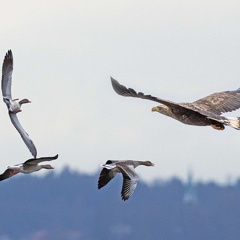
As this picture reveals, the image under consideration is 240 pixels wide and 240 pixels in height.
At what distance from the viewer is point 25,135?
631 inches

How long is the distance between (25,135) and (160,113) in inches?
88.2

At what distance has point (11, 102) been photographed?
1639 cm

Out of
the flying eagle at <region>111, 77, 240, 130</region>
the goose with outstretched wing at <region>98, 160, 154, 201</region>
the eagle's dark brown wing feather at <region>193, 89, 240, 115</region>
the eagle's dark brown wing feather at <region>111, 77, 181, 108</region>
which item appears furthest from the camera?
the eagle's dark brown wing feather at <region>193, 89, 240, 115</region>

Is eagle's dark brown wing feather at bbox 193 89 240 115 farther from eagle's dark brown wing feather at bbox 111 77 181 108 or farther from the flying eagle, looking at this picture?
eagle's dark brown wing feather at bbox 111 77 181 108

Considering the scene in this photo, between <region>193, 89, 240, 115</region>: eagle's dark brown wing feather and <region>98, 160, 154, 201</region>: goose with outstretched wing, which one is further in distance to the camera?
<region>193, 89, 240, 115</region>: eagle's dark brown wing feather

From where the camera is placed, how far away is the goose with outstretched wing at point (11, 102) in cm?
1591

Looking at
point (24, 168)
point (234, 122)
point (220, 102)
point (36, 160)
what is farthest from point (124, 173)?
point (220, 102)

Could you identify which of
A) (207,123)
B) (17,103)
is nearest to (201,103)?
(207,123)

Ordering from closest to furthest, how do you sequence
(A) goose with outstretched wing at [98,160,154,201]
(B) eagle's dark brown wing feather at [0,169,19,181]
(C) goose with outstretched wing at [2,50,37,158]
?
1. (A) goose with outstretched wing at [98,160,154,201]
2. (C) goose with outstretched wing at [2,50,37,158]
3. (B) eagle's dark brown wing feather at [0,169,19,181]

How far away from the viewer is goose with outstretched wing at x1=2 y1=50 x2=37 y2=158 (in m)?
15.9

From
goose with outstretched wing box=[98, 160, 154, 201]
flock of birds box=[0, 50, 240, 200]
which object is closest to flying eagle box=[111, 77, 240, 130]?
flock of birds box=[0, 50, 240, 200]

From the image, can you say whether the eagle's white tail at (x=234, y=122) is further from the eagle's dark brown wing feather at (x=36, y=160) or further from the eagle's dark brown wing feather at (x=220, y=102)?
the eagle's dark brown wing feather at (x=36, y=160)

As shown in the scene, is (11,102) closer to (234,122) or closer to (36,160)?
(36,160)

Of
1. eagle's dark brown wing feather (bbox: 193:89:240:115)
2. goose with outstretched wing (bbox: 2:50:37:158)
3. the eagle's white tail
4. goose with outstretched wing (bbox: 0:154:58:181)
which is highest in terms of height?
goose with outstretched wing (bbox: 2:50:37:158)
